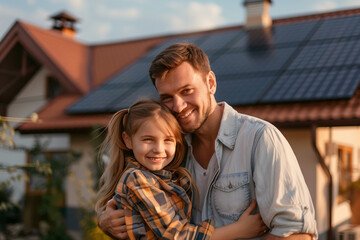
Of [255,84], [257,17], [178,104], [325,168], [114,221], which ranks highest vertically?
[257,17]

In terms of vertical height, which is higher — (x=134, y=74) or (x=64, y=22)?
(x=64, y=22)

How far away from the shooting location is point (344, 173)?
29.8ft

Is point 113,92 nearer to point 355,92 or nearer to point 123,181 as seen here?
point 355,92

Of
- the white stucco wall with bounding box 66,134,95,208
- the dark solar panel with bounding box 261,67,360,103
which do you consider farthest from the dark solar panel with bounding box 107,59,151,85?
the dark solar panel with bounding box 261,67,360,103

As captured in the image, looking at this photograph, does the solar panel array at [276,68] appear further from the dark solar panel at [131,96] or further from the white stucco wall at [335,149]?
the white stucco wall at [335,149]

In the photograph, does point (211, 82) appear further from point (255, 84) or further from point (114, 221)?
point (255, 84)

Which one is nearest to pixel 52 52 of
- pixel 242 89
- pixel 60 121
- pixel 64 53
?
pixel 64 53

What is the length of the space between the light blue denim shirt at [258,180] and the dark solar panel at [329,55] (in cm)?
599

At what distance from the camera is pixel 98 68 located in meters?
13.0

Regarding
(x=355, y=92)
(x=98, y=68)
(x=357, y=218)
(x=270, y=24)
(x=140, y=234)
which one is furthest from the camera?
(x=98, y=68)

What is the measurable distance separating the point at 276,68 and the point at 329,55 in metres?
0.99

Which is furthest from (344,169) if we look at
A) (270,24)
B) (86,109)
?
(86,109)

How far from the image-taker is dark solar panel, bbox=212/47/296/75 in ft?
28.0

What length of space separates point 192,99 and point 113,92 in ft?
25.1
